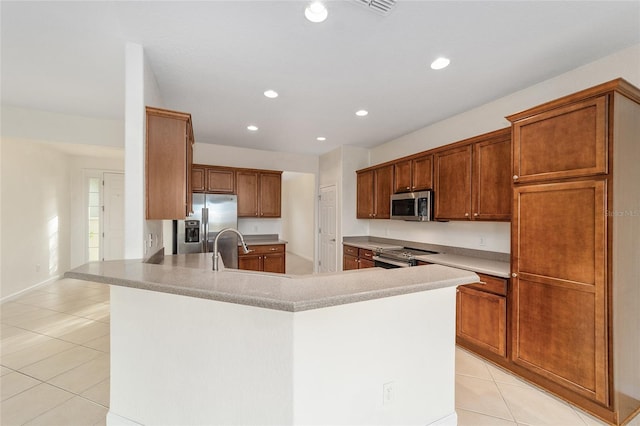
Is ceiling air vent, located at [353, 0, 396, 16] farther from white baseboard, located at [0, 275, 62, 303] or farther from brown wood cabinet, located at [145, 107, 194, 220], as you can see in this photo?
white baseboard, located at [0, 275, 62, 303]

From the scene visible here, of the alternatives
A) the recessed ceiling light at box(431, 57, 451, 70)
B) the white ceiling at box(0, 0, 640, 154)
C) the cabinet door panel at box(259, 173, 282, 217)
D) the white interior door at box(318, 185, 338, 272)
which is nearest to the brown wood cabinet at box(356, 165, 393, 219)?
the white interior door at box(318, 185, 338, 272)

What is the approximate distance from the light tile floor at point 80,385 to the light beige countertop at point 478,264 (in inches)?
35.3

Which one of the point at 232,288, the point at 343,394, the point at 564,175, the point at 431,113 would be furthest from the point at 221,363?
the point at 431,113

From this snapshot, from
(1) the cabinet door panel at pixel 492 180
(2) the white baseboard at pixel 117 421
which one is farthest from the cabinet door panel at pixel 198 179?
(1) the cabinet door panel at pixel 492 180

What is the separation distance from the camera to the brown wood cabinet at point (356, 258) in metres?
4.48

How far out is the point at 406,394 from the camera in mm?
1563

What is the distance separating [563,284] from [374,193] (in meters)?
2.98

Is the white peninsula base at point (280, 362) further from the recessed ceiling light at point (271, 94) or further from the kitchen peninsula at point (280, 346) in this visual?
the recessed ceiling light at point (271, 94)

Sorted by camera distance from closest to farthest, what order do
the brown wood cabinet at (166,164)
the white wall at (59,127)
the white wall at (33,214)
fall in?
the brown wood cabinet at (166,164), the white wall at (59,127), the white wall at (33,214)

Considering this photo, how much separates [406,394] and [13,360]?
3.62 metres

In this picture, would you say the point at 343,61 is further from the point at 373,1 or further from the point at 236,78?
the point at 236,78

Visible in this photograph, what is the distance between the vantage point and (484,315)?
2.63 meters

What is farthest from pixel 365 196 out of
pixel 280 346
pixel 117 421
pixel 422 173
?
pixel 117 421

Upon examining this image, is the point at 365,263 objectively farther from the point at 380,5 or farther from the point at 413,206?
the point at 380,5
